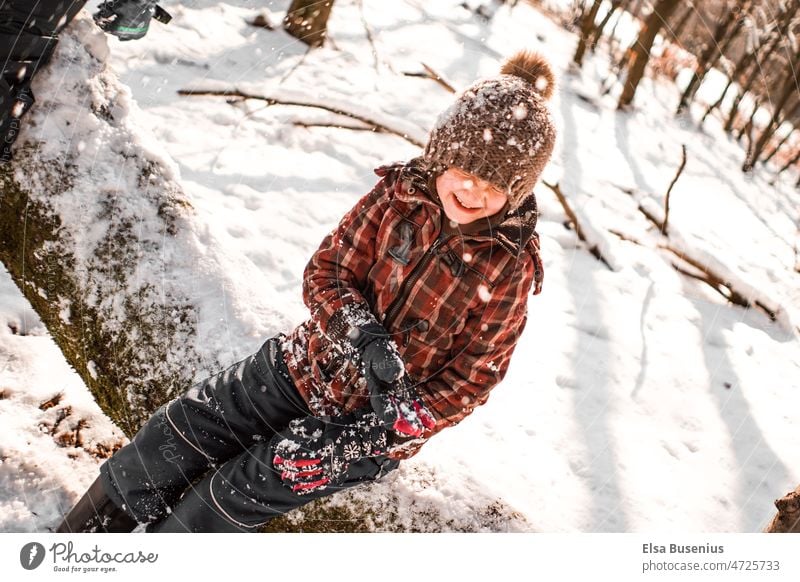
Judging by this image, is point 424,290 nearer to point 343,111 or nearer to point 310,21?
point 343,111

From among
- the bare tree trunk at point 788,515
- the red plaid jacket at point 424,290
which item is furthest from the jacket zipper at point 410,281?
the bare tree trunk at point 788,515

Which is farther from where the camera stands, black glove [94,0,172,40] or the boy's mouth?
black glove [94,0,172,40]

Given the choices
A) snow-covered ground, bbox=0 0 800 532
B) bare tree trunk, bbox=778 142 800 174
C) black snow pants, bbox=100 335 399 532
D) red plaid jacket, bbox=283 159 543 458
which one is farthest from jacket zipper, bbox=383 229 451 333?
bare tree trunk, bbox=778 142 800 174

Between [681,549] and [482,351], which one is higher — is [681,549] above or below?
below

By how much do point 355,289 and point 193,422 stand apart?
410 mm

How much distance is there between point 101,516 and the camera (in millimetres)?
981

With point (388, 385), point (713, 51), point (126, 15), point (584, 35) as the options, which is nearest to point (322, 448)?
point (388, 385)

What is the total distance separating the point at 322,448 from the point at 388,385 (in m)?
0.17

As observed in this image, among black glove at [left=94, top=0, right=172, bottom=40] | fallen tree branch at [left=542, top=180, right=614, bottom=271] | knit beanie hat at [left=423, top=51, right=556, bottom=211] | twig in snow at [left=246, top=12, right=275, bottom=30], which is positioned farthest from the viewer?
fallen tree branch at [left=542, top=180, right=614, bottom=271]

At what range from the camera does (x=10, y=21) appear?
971mm

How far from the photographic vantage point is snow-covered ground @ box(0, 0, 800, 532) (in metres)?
1.25

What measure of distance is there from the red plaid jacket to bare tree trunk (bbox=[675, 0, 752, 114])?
852 mm

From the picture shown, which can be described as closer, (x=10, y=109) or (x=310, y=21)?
(x=10, y=109)

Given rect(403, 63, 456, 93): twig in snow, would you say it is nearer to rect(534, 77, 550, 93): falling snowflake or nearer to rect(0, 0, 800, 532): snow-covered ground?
rect(0, 0, 800, 532): snow-covered ground
